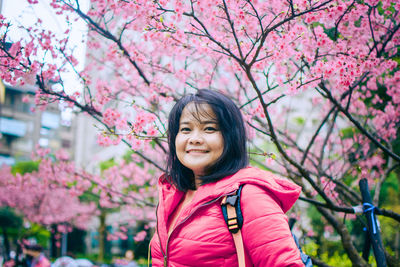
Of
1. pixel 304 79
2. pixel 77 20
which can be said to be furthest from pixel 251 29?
pixel 77 20

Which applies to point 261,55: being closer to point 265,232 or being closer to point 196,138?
point 196,138

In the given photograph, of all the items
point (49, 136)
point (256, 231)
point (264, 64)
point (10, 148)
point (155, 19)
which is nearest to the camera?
point (256, 231)

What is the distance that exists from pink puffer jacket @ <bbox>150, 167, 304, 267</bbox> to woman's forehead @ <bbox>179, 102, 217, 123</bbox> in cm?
34

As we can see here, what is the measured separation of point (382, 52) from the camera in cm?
308

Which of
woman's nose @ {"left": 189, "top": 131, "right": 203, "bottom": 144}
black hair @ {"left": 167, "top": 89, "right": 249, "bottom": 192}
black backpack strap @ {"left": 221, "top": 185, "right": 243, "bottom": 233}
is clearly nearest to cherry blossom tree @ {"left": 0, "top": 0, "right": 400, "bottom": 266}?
black hair @ {"left": 167, "top": 89, "right": 249, "bottom": 192}

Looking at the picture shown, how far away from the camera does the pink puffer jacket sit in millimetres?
1260

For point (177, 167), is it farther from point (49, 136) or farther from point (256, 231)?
point (49, 136)

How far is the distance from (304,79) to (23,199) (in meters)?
8.59

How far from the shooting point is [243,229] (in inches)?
52.7

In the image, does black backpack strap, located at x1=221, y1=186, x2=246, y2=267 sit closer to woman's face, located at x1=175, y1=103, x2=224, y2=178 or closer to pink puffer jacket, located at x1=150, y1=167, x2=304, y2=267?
pink puffer jacket, located at x1=150, y1=167, x2=304, y2=267

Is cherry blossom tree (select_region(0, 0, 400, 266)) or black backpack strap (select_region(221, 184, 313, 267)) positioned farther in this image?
cherry blossom tree (select_region(0, 0, 400, 266))

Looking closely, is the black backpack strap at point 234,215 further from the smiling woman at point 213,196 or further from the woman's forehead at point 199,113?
the woman's forehead at point 199,113

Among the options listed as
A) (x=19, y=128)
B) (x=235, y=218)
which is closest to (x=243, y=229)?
(x=235, y=218)

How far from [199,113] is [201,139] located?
0.14 meters
